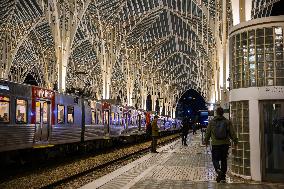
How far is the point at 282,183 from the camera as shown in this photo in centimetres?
1029

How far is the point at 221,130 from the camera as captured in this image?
10.8 meters

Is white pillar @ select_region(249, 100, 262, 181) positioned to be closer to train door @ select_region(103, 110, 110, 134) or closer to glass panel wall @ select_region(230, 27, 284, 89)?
glass panel wall @ select_region(230, 27, 284, 89)

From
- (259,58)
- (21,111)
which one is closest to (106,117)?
(21,111)

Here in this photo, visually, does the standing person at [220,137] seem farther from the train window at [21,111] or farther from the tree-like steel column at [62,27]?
the tree-like steel column at [62,27]

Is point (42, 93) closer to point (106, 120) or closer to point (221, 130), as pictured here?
point (221, 130)

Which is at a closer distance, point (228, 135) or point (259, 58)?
point (228, 135)

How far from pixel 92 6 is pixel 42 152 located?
25.2m

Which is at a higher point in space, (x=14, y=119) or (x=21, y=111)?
(x=21, y=111)

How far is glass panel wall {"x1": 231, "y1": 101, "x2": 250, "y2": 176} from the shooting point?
10926 millimetres

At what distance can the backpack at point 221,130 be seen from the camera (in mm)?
10734

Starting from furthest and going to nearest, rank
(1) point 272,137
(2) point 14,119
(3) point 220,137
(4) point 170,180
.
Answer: (2) point 14,119 < (4) point 170,180 < (3) point 220,137 < (1) point 272,137

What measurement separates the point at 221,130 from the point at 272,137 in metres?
1.23

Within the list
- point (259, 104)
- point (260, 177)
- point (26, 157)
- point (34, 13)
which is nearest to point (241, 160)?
point (260, 177)

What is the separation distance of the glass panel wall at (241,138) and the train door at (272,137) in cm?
43
